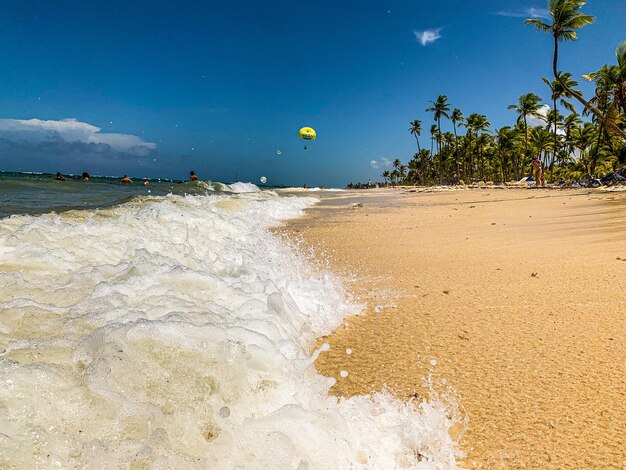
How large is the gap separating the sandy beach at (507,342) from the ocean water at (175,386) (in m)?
0.21

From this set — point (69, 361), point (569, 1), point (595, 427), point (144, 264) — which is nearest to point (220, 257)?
point (144, 264)

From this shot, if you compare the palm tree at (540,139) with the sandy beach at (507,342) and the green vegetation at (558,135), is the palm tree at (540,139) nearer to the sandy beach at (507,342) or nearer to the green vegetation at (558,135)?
the green vegetation at (558,135)

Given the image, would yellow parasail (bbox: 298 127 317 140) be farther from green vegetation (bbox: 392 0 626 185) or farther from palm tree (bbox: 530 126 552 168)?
palm tree (bbox: 530 126 552 168)

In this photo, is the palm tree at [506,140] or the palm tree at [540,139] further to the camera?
the palm tree at [506,140]

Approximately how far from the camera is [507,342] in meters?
2.20

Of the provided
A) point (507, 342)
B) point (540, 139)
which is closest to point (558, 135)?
point (540, 139)

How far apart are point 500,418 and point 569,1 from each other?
2814 centimetres

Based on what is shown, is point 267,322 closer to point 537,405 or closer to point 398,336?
point 398,336

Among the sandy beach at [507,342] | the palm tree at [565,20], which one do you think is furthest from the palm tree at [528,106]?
the sandy beach at [507,342]

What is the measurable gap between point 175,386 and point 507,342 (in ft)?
6.10

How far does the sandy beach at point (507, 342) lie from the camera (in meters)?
1.46

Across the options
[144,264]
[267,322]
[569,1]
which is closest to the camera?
[267,322]

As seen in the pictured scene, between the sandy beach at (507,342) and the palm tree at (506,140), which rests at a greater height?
the palm tree at (506,140)

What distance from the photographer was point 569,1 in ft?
70.1
